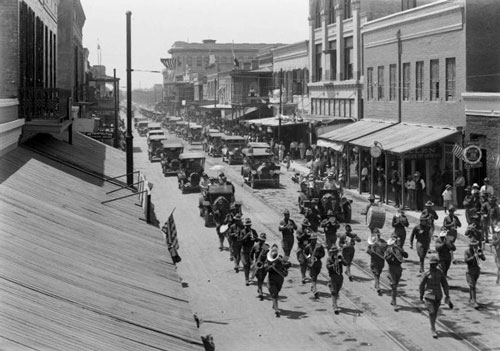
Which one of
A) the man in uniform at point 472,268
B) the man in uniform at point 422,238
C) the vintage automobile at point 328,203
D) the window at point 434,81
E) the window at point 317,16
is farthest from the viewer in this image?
the window at point 317,16

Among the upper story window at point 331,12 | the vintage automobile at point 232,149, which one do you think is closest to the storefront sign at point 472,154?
the vintage automobile at point 232,149

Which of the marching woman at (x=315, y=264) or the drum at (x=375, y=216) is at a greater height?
the drum at (x=375, y=216)

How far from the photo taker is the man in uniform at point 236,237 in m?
19.3

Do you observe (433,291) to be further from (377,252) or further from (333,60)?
(333,60)

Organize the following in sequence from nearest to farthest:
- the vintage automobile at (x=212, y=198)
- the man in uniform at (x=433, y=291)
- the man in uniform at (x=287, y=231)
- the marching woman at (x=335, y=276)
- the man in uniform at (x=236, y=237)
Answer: the man in uniform at (x=433, y=291)
the marching woman at (x=335, y=276)
the man in uniform at (x=236, y=237)
the man in uniform at (x=287, y=231)
the vintage automobile at (x=212, y=198)

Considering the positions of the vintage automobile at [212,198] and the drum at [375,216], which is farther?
the vintage automobile at [212,198]

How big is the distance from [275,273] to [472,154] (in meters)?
14.9

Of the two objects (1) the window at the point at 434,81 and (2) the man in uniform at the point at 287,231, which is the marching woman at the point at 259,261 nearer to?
(2) the man in uniform at the point at 287,231

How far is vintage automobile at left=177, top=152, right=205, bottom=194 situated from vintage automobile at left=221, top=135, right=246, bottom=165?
40.7ft

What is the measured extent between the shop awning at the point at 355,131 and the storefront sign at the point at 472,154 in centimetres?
1051

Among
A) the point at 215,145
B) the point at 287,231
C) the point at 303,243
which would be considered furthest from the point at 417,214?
the point at 215,145

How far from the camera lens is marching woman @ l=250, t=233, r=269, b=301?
16516mm

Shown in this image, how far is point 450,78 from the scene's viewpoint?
3294cm

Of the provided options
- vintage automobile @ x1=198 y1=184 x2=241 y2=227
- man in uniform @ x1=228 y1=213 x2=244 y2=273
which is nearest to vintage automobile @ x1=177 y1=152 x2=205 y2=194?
vintage automobile @ x1=198 y1=184 x2=241 y2=227
